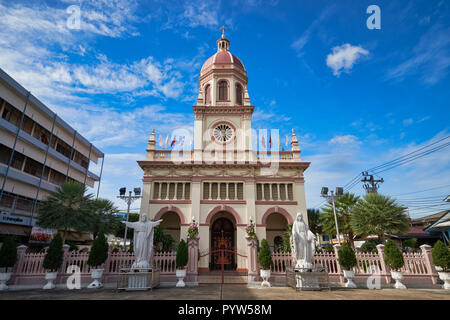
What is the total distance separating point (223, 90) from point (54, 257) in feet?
75.4

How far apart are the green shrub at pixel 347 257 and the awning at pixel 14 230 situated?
87.4 ft

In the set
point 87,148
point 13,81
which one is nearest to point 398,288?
point 13,81

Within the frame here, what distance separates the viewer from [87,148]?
36000mm

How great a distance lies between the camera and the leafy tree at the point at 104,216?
67.9 ft

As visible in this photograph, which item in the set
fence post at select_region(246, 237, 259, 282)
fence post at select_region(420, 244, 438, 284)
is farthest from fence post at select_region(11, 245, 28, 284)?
fence post at select_region(420, 244, 438, 284)

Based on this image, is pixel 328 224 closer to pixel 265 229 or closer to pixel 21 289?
pixel 265 229

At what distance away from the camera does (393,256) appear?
13617mm

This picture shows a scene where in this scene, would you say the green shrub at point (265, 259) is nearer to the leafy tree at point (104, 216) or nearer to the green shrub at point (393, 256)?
the green shrub at point (393, 256)

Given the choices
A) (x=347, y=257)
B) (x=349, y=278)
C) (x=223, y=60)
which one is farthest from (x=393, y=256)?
(x=223, y=60)

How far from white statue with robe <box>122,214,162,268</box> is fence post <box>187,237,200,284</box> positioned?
378 cm

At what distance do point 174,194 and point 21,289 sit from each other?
12906 millimetres

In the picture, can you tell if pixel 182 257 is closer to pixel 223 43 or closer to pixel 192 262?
pixel 192 262

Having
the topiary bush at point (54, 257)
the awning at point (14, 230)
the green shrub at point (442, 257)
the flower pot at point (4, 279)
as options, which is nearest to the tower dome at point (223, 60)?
the topiary bush at point (54, 257)

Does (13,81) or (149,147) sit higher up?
(13,81)
